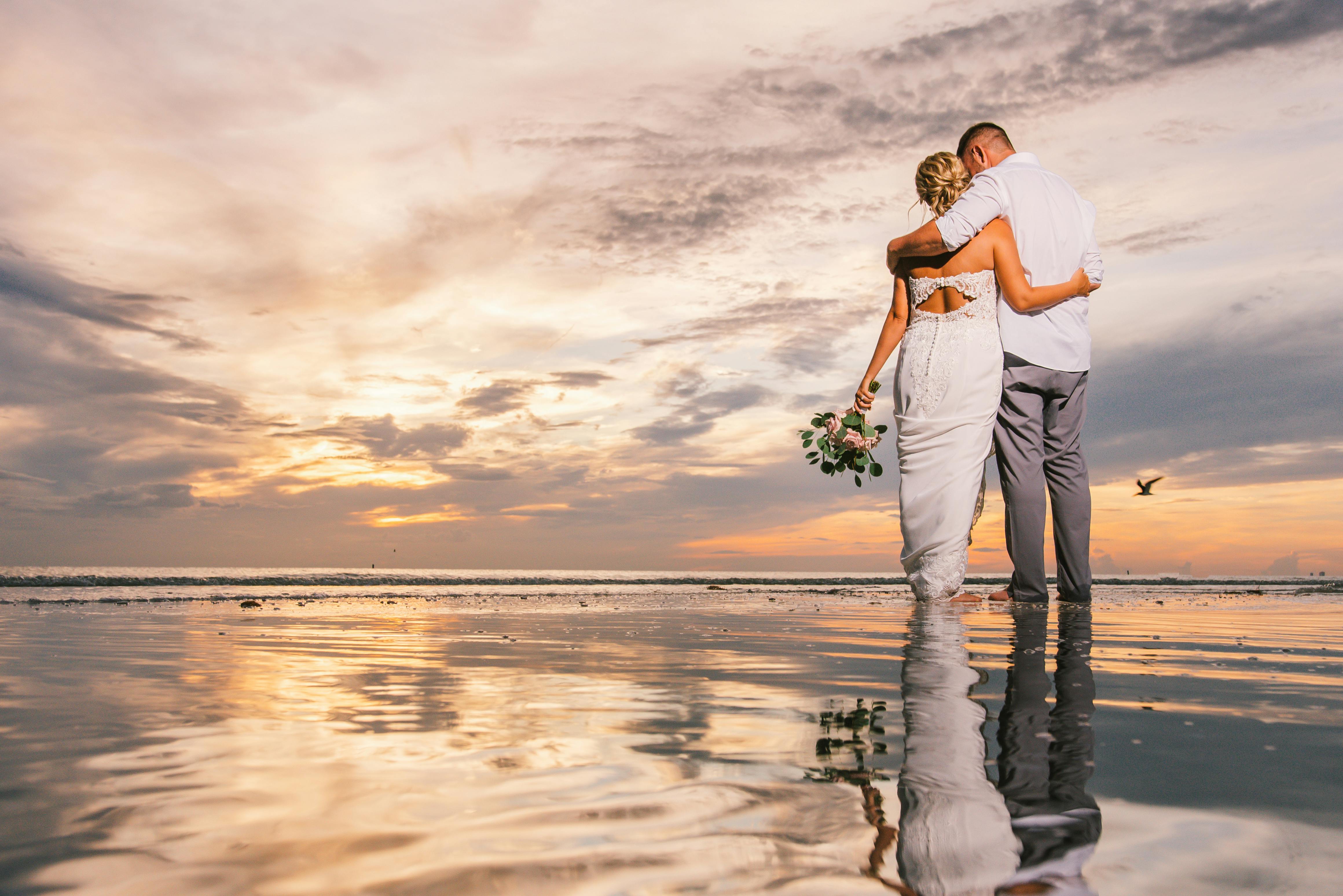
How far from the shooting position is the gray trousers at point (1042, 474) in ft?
19.5

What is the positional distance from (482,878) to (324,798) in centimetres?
46

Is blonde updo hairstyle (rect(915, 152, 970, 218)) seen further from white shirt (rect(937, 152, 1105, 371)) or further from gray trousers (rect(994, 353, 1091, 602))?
gray trousers (rect(994, 353, 1091, 602))

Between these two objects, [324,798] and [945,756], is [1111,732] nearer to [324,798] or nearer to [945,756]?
[945,756]

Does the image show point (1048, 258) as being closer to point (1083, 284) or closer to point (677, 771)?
point (1083, 284)

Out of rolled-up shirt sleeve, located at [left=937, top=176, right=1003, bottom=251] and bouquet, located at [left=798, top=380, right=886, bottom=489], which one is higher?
rolled-up shirt sleeve, located at [left=937, top=176, right=1003, bottom=251]

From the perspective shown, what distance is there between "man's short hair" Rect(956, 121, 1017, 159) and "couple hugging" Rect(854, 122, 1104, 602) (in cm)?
2

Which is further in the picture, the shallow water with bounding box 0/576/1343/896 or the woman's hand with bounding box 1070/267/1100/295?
the woman's hand with bounding box 1070/267/1100/295

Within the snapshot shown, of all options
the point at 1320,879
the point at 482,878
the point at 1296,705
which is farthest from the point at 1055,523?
the point at 482,878

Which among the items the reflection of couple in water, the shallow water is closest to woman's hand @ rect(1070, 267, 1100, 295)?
the shallow water

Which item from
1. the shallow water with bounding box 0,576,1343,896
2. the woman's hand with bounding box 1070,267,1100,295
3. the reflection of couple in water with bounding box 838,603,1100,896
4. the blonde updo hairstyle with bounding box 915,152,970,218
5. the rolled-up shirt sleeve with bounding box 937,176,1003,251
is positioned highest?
the blonde updo hairstyle with bounding box 915,152,970,218

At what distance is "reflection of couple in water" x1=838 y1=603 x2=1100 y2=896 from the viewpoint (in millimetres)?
987

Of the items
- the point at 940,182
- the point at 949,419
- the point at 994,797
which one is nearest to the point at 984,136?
the point at 940,182

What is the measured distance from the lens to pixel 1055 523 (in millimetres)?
6262

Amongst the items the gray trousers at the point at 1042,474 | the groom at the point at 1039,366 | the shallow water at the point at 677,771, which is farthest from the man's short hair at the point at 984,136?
the shallow water at the point at 677,771
